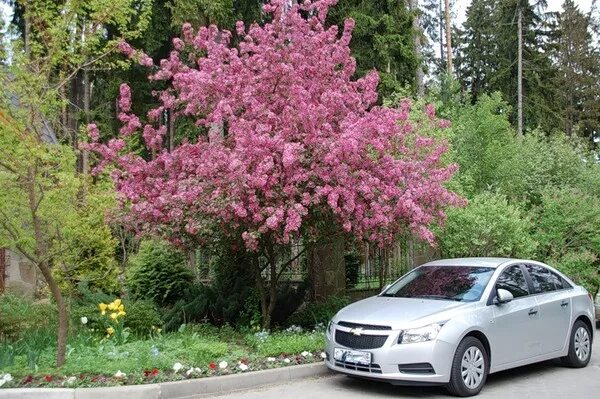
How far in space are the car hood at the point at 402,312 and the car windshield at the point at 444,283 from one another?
24 centimetres

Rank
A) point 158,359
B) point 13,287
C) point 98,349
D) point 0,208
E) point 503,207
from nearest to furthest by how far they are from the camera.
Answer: point 0,208, point 158,359, point 98,349, point 503,207, point 13,287

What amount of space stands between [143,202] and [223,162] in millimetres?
1645

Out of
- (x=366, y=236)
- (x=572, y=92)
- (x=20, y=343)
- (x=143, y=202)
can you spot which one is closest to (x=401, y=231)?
(x=366, y=236)

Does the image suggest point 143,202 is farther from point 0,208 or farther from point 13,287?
point 13,287

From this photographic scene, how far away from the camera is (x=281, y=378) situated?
7.87 metres

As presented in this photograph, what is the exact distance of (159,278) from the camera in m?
12.1

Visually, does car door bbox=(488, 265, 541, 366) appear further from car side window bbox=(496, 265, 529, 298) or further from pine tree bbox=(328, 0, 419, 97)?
pine tree bbox=(328, 0, 419, 97)

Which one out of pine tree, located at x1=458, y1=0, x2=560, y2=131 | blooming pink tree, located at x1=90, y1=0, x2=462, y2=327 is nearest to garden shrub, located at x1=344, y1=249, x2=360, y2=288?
blooming pink tree, located at x1=90, y1=0, x2=462, y2=327

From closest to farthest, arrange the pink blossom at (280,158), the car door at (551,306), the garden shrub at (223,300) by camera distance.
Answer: the car door at (551,306)
the pink blossom at (280,158)
the garden shrub at (223,300)

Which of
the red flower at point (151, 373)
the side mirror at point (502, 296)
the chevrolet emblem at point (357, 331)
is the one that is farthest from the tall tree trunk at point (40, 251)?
the side mirror at point (502, 296)

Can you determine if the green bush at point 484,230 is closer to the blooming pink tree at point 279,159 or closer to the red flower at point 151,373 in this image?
the blooming pink tree at point 279,159

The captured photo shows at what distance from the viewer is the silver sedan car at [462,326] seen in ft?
22.4

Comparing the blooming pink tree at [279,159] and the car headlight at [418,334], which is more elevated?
the blooming pink tree at [279,159]

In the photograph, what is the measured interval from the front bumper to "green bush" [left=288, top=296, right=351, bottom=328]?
3964 millimetres
